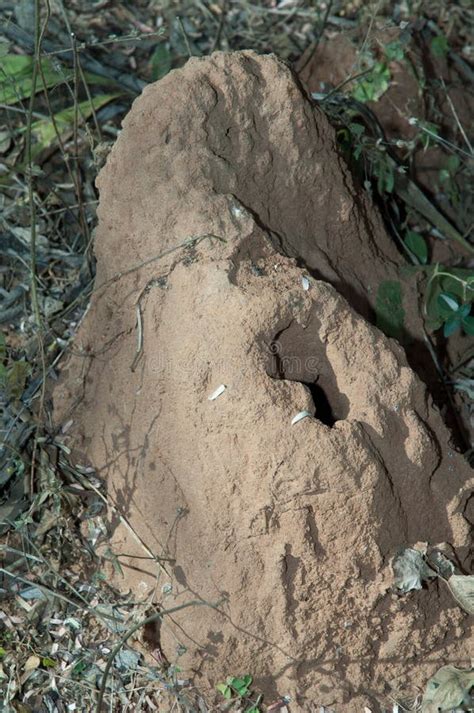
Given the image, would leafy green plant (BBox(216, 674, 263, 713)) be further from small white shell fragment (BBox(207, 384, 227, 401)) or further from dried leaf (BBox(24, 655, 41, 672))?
small white shell fragment (BBox(207, 384, 227, 401))

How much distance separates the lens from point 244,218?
247cm

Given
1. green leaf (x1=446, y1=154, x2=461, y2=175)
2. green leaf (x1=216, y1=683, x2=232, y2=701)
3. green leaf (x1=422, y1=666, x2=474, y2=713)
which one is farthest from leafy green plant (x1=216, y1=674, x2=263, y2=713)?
green leaf (x1=446, y1=154, x2=461, y2=175)

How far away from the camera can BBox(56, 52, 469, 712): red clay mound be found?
2.33m

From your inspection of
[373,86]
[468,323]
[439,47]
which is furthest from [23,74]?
[468,323]

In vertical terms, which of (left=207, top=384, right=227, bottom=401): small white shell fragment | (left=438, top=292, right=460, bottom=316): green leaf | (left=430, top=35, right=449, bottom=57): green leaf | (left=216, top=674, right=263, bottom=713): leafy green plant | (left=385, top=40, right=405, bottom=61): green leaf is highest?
(left=385, top=40, right=405, bottom=61): green leaf

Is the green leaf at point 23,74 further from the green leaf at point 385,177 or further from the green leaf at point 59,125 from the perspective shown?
the green leaf at point 385,177

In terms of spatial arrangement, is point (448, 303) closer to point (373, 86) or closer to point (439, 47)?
point (373, 86)

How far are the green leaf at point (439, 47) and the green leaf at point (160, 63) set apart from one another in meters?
1.36

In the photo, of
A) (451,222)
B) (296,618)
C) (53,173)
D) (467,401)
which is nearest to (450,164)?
(451,222)

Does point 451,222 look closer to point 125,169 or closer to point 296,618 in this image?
point 125,169

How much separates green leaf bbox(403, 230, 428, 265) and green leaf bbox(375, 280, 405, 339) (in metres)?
0.51

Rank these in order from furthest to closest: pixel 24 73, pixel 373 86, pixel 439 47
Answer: pixel 439 47, pixel 373 86, pixel 24 73

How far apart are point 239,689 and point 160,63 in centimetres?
305

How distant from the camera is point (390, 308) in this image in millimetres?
3068
